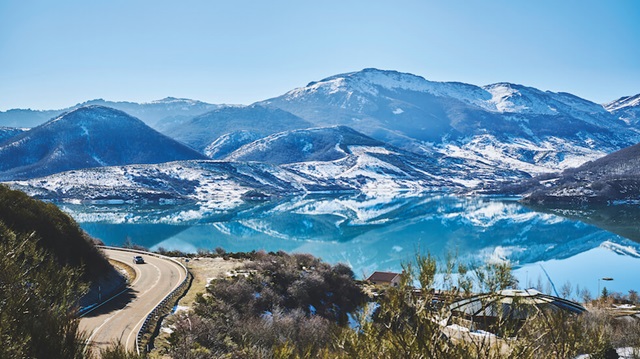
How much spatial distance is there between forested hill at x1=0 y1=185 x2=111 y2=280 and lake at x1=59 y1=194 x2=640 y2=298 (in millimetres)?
40527

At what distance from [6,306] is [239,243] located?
80306mm

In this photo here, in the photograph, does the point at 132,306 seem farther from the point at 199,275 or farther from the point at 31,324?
the point at 31,324

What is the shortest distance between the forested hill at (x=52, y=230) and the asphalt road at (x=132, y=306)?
10.3 ft

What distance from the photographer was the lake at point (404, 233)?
244ft

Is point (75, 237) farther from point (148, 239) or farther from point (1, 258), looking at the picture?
point (148, 239)

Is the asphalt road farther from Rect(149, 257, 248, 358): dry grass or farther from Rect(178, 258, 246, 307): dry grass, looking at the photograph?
Rect(178, 258, 246, 307): dry grass

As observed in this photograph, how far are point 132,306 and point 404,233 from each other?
84.4m

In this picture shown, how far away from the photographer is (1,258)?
33.8 feet

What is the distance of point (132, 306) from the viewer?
2636 cm

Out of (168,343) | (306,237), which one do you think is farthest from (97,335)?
(306,237)

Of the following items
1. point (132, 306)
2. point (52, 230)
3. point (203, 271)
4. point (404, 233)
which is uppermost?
point (52, 230)

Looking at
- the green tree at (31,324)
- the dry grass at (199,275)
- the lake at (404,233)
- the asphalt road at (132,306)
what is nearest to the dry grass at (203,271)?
the dry grass at (199,275)

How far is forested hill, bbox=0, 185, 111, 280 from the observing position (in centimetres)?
2764

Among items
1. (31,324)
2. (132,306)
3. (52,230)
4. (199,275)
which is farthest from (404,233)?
(31,324)
